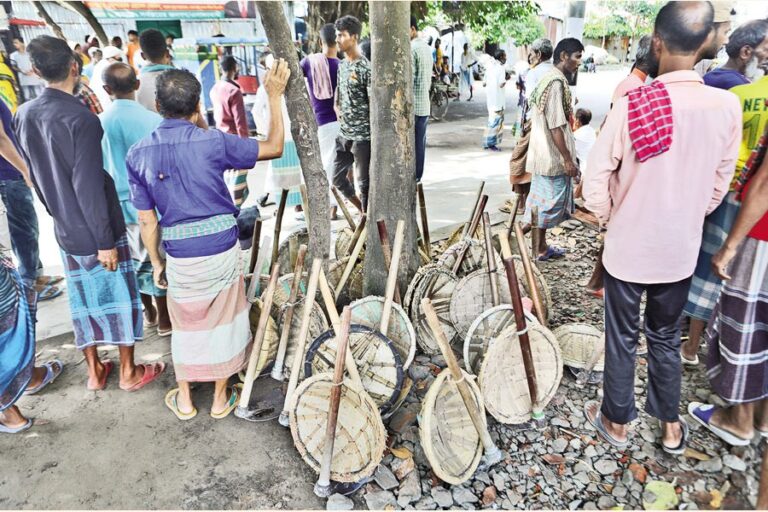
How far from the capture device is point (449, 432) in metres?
2.36

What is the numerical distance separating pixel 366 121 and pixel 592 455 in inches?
135

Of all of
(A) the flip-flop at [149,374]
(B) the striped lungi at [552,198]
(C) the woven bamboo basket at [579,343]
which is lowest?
(A) the flip-flop at [149,374]

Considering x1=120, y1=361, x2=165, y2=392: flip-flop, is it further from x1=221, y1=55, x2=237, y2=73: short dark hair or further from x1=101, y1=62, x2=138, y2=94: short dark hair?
x1=221, y1=55, x2=237, y2=73: short dark hair

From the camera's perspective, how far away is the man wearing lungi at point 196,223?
2332 mm

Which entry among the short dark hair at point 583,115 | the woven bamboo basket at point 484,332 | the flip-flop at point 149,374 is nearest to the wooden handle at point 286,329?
the flip-flop at point 149,374

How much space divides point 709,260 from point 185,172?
112 inches

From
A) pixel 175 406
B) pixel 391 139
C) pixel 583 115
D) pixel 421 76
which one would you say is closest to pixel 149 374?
pixel 175 406

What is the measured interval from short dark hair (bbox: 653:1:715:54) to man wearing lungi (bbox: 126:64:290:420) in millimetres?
1710

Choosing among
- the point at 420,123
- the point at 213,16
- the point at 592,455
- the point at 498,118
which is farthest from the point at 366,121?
the point at 213,16

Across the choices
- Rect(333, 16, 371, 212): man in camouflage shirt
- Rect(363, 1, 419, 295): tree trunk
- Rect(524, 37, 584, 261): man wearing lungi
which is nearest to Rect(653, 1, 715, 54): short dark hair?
Rect(363, 1, 419, 295): tree trunk

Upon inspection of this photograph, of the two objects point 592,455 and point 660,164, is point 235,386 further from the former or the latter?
point 660,164

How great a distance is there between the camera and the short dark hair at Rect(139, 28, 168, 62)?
3.63m

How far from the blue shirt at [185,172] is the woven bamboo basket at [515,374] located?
1522 millimetres

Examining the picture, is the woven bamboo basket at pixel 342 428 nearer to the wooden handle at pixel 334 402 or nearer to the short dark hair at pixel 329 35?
the wooden handle at pixel 334 402
